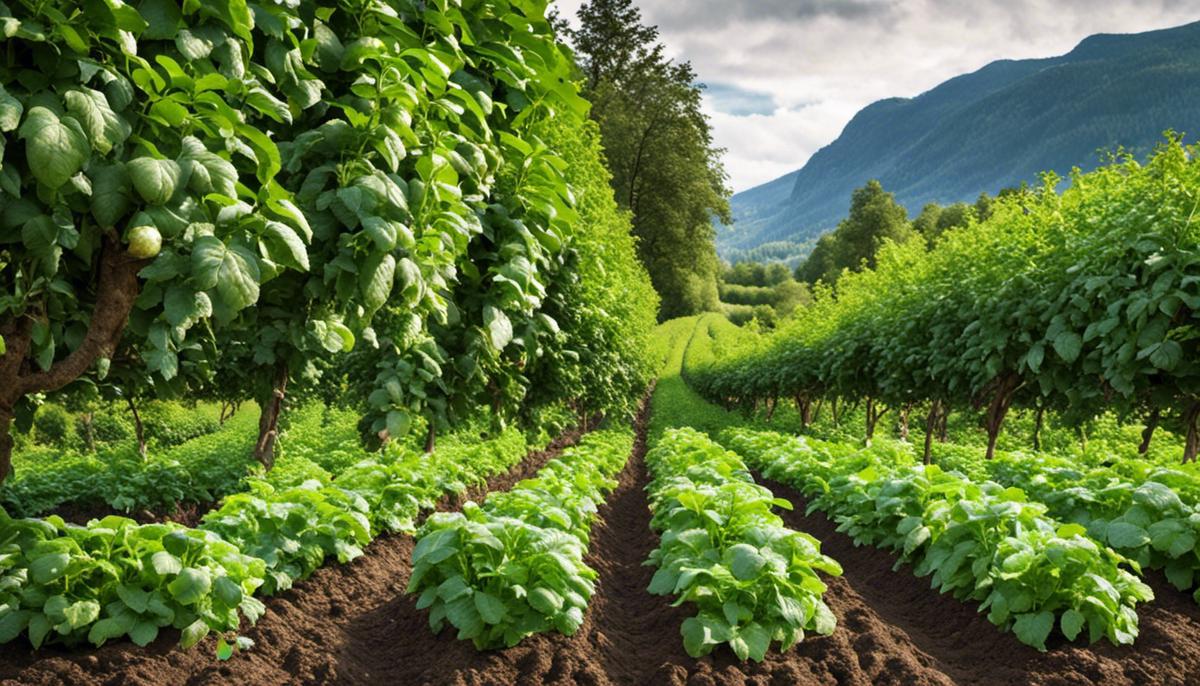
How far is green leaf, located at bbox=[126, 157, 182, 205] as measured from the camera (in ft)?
5.48

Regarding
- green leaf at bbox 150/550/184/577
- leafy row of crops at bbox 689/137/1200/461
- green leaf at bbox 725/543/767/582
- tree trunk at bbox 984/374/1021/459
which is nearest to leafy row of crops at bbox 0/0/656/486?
green leaf at bbox 150/550/184/577

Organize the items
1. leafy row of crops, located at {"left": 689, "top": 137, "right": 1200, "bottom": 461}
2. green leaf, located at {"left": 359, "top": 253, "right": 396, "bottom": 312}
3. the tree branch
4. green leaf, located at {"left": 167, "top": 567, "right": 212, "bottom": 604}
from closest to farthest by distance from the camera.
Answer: the tree branch < green leaf, located at {"left": 359, "top": 253, "right": 396, "bottom": 312} < green leaf, located at {"left": 167, "top": 567, "right": 212, "bottom": 604} < leafy row of crops, located at {"left": 689, "top": 137, "right": 1200, "bottom": 461}

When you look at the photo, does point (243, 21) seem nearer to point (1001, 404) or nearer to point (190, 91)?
point (190, 91)

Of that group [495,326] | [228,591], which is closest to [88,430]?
[228,591]

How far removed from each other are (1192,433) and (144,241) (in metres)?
9.82

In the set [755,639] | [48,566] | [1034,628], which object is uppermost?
[48,566]

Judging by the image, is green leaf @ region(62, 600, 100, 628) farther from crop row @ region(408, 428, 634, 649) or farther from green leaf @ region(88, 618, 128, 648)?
crop row @ region(408, 428, 634, 649)

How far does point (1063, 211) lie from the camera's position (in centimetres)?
898

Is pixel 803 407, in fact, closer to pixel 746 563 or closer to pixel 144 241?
pixel 746 563

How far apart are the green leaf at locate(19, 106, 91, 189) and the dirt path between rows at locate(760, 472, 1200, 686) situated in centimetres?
415

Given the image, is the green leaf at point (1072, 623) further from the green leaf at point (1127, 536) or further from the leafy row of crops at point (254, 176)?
the leafy row of crops at point (254, 176)

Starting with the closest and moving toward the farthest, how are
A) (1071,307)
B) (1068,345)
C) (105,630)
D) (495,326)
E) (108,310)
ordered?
(108,310) < (105,630) < (495,326) < (1068,345) < (1071,307)

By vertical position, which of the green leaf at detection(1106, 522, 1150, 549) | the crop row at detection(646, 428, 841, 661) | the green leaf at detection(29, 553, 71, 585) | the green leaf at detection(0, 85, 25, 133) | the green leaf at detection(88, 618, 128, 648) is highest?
the green leaf at detection(0, 85, 25, 133)

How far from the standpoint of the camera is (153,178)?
1674mm
